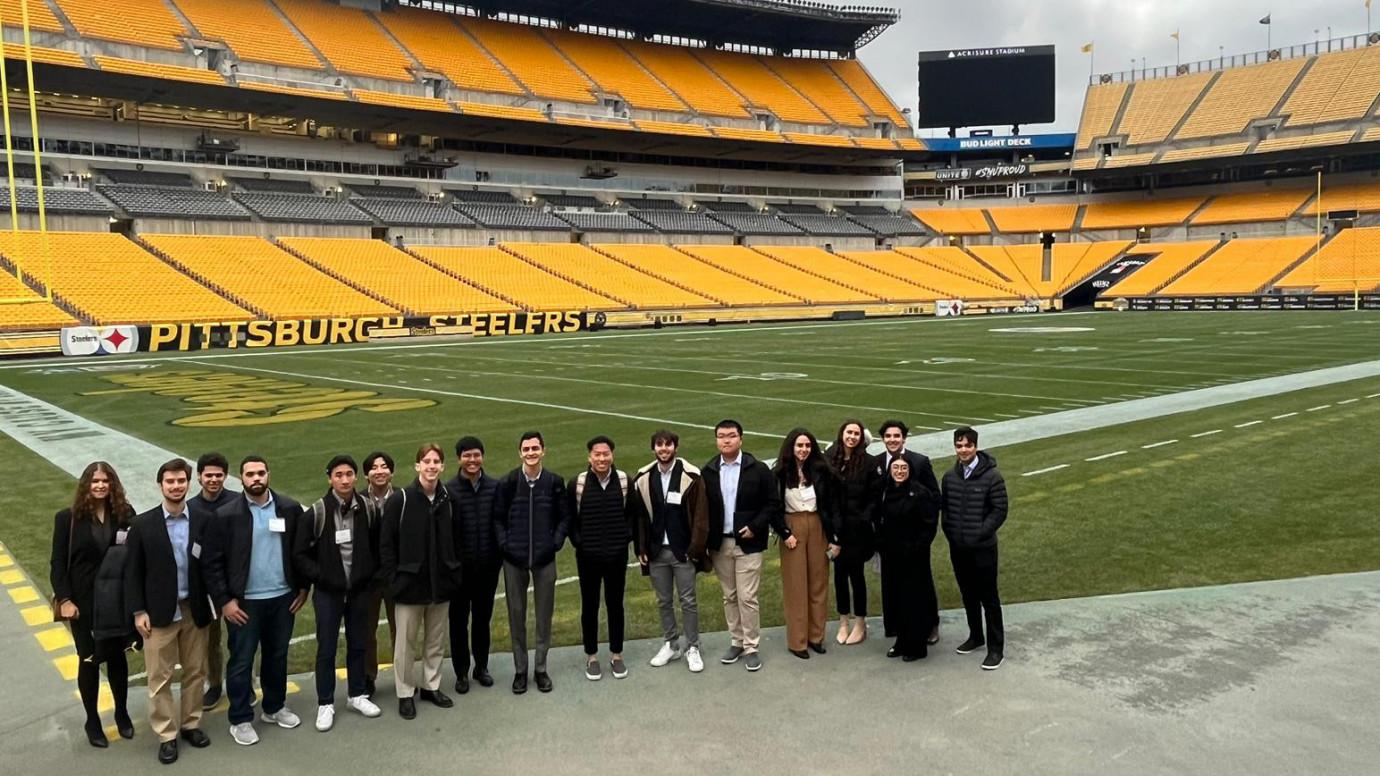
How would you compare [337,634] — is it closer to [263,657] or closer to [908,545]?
[263,657]

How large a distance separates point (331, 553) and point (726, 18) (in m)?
73.2

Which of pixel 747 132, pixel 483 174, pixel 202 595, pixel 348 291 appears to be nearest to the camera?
pixel 202 595

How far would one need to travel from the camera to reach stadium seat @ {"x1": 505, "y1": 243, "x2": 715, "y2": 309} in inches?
2046

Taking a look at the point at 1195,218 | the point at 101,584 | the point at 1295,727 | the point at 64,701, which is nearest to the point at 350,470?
the point at 101,584

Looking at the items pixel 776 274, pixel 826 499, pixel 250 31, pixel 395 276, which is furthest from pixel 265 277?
pixel 826 499

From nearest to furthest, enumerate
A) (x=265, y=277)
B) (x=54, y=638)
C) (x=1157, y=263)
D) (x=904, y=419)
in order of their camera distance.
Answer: (x=54, y=638)
(x=904, y=419)
(x=265, y=277)
(x=1157, y=263)

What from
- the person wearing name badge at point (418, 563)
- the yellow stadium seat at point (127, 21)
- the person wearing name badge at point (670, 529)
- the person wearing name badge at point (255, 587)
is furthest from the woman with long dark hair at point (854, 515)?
the yellow stadium seat at point (127, 21)

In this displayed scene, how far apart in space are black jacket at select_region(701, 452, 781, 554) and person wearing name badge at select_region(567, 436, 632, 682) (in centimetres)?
54

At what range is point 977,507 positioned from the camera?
19.3 ft

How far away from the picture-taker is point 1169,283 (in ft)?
204

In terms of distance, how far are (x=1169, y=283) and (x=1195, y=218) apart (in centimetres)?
1161

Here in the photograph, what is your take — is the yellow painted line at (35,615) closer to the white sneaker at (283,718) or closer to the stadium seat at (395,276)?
the white sneaker at (283,718)

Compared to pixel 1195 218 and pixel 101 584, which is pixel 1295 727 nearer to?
pixel 101 584

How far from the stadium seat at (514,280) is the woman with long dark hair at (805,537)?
138 ft
